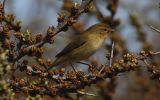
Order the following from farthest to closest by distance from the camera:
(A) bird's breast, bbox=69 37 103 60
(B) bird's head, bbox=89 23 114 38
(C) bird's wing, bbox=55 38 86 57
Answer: (B) bird's head, bbox=89 23 114 38 < (A) bird's breast, bbox=69 37 103 60 < (C) bird's wing, bbox=55 38 86 57

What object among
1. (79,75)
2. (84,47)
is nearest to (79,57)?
(84,47)

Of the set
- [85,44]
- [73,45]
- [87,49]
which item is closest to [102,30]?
[85,44]

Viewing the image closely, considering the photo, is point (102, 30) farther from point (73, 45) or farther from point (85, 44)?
point (73, 45)

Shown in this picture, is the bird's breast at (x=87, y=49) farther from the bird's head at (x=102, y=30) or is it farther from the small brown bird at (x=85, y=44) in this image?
the bird's head at (x=102, y=30)

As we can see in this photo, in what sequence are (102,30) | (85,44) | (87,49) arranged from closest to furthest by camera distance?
(87,49), (85,44), (102,30)

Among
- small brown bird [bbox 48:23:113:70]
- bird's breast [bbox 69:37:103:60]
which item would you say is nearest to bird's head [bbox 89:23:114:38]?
small brown bird [bbox 48:23:113:70]

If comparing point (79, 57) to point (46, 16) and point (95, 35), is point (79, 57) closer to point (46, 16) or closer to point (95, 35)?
point (95, 35)

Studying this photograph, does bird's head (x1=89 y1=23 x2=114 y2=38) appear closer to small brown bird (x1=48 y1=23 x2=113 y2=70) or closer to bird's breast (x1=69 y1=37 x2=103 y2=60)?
small brown bird (x1=48 y1=23 x2=113 y2=70)

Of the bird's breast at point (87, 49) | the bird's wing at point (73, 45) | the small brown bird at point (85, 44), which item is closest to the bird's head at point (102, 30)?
the small brown bird at point (85, 44)
